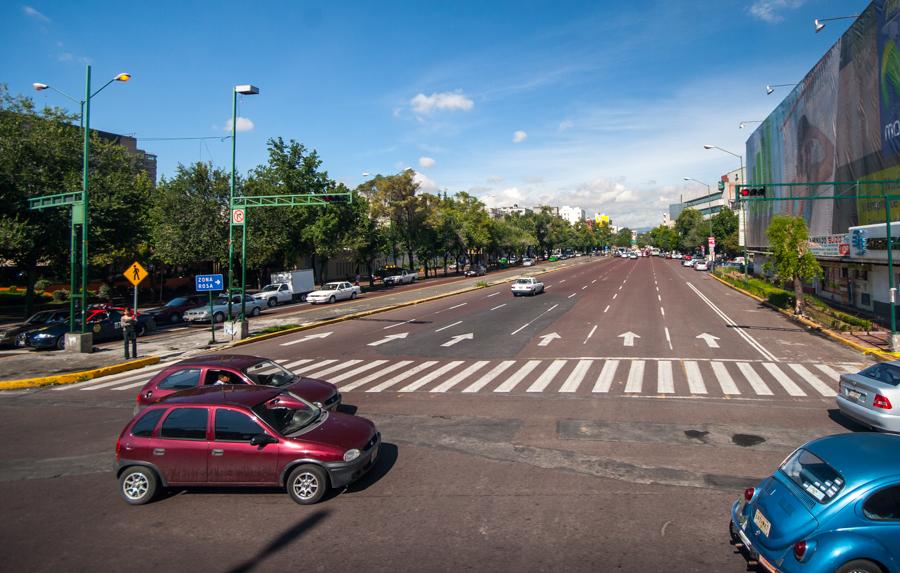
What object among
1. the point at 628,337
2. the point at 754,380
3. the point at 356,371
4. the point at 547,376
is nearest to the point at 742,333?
the point at 628,337

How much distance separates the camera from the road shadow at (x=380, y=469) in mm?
8557

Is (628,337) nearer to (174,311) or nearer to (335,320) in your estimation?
(335,320)

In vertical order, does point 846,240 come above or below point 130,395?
above

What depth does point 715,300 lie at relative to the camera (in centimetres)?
4016

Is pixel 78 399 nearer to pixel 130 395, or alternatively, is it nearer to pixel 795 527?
pixel 130 395

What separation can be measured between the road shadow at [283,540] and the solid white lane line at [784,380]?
40.7 ft

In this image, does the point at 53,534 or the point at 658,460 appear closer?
the point at 53,534

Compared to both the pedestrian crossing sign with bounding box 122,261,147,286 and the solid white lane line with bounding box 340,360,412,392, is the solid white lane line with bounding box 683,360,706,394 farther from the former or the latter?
the pedestrian crossing sign with bounding box 122,261,147,286

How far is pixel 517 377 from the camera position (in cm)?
1656

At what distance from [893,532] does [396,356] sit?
651 inches

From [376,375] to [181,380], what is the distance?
6.64 meters

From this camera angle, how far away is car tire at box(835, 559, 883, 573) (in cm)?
488

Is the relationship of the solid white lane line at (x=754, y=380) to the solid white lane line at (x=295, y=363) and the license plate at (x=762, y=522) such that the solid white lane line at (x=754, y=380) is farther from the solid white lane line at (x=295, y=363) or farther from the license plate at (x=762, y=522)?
the solid white lane line at (x=295, y=363)

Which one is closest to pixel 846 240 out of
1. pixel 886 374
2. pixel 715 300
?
pixel 715 300
